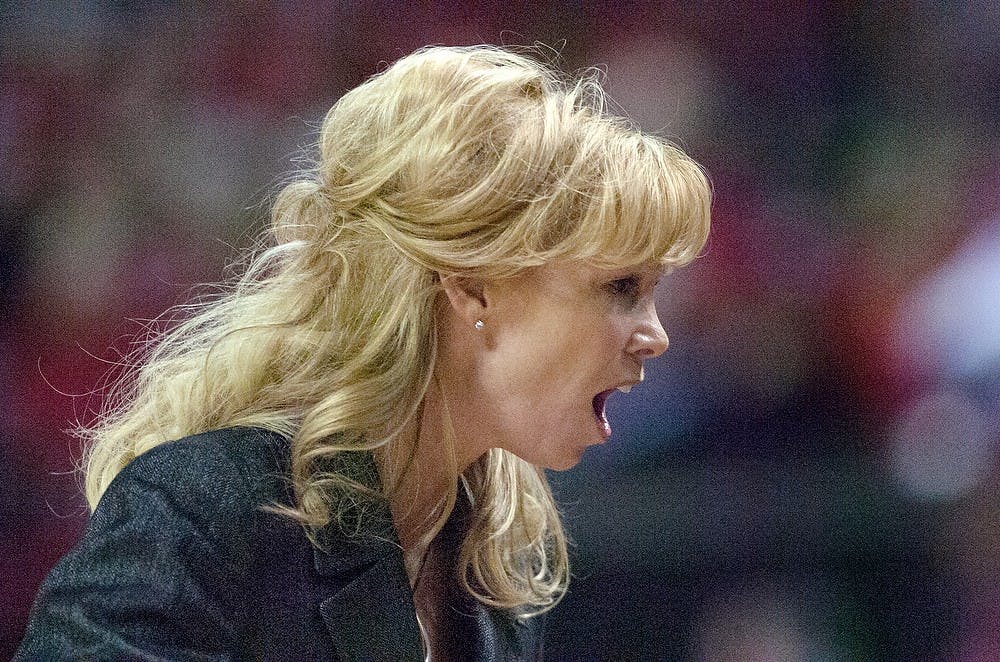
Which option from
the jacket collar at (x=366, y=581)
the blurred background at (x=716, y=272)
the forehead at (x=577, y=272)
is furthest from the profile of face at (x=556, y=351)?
the blurred background at (x=716, y=272)

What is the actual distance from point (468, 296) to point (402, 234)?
97 mm

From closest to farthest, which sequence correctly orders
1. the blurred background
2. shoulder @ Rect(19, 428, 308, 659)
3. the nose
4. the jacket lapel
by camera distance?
shoulder @ Rect(19, 428, 308, 659) < the jacket lapel < the nose < the blurred background

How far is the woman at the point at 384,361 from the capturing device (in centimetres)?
102

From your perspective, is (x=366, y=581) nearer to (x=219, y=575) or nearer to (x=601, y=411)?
(x=219, y=575)

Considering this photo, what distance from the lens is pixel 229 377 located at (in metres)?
1.21

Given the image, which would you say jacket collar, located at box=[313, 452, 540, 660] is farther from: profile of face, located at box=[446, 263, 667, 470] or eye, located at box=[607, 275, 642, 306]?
eye, located at box=[607, 275, 642, 306]

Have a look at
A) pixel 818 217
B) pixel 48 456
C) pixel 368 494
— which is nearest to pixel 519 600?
pixel 368 494

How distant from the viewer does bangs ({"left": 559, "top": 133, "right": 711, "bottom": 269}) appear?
1.11 metres

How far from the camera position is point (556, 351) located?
3.86ft

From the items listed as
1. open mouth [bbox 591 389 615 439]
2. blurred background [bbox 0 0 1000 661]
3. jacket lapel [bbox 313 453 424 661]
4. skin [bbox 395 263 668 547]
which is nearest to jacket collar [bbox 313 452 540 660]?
jacket lapel [bbox 313 453 424 661]

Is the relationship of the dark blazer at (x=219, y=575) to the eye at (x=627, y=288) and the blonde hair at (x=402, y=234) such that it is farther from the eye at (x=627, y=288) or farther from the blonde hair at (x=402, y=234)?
the eye at (x=627, y=288)

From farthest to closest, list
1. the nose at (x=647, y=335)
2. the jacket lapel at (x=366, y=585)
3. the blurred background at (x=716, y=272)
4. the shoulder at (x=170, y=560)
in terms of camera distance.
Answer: the blurred background at (x=716, y=272), the nose at (x=647, y=335), the jacket lapel at (x=366, y=585), the shoulder at (x=170, y=560)

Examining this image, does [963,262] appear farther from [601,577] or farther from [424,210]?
[424,210]

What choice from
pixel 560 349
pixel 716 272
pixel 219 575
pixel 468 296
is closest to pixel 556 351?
pixel 560 349
